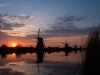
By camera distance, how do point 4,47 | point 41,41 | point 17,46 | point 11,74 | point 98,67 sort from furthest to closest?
point 17,46, point 4,47, point 41,41, point 11,74, point 98,67

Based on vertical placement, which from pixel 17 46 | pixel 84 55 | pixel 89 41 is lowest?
pixel 17 46

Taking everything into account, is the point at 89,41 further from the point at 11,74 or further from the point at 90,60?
the point at 11,74

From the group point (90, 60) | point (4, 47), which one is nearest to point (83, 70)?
point (90, 60)

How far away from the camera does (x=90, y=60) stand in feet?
25.9

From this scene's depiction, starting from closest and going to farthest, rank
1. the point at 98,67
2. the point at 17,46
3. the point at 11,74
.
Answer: the point at 98,67
the point at 11,74
the point at 17,46

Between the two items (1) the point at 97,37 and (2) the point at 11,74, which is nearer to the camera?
(1) the point at 97,37

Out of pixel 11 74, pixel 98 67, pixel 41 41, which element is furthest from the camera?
pixel 41 41

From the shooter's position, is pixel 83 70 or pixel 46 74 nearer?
pixel 83 70

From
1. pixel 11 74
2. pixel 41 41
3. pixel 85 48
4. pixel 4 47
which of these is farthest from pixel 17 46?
pixel 85 48

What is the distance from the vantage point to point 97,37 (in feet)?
26.0

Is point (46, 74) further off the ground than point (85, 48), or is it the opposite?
point (85, 48)

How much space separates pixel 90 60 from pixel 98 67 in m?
0.35

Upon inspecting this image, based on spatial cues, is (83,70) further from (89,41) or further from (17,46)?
(17,46)

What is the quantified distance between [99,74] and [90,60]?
0.56 meters
